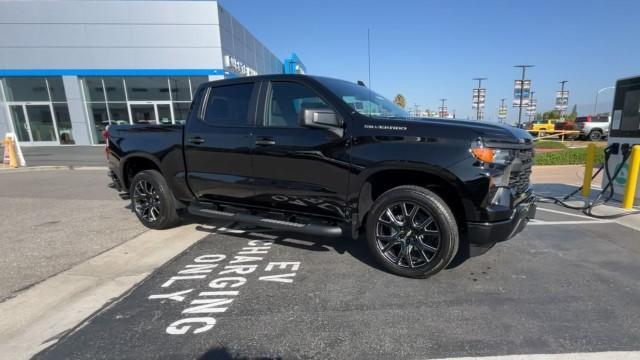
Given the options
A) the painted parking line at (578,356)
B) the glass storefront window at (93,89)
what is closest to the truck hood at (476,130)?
the painted parking line at (578,356)

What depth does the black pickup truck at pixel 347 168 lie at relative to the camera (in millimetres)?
2875

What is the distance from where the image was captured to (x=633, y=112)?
19.0 ft

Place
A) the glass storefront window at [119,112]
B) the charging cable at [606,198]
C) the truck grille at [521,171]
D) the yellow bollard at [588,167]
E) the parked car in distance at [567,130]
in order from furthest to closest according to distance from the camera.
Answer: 1. the parked car in distance at [567,130]
2. the glass storefront window at [119,112]
3. the yellow bollard at [588,167]
4. the charging cable at [606,198]
5. the truck grille at [521,171]

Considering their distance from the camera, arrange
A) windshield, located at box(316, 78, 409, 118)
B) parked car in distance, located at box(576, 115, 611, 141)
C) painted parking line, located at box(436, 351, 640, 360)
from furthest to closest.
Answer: parked car in distance, located at box(576, 115, 611, 141) < windshield, located at box(316, 78, 409, 118) < painted parking line, located at box(436, 351, 640, 360)

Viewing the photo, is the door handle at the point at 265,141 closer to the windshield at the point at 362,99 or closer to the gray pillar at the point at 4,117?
the windshield at the point at 362,99

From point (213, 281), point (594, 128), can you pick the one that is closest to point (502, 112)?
point (594, 128)

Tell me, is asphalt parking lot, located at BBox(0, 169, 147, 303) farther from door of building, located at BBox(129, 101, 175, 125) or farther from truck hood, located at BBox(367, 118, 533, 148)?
door of building, located at BBox(129, 101, 175, 125)

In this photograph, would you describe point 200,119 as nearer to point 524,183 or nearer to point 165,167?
point 165,167

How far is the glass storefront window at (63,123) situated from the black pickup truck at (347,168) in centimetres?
2069

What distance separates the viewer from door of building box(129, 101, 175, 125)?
19.8 meters

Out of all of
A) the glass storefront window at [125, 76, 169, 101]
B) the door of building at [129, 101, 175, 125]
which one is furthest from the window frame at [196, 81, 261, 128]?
the glass storefront window at [125, 76, 169, 101]

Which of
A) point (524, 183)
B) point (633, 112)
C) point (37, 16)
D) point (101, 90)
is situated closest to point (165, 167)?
point (524, 183)

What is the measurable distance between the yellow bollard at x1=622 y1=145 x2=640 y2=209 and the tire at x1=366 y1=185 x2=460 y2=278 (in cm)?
442

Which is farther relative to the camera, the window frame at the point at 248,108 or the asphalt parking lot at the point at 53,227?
the window frame at the point at 248,108
